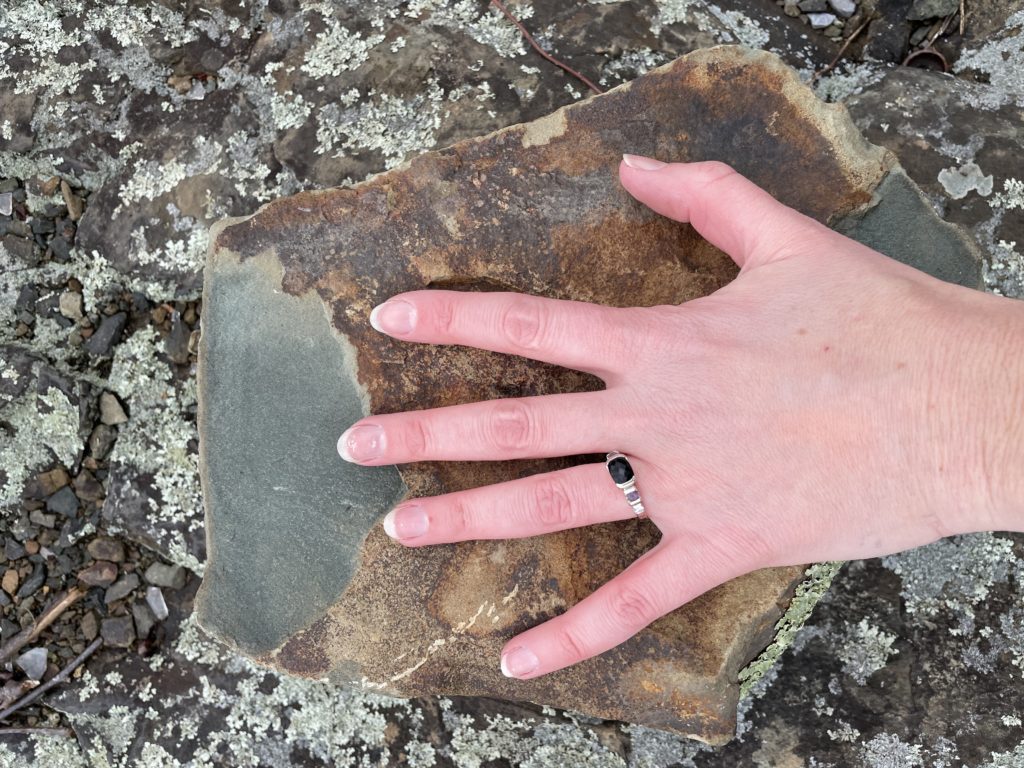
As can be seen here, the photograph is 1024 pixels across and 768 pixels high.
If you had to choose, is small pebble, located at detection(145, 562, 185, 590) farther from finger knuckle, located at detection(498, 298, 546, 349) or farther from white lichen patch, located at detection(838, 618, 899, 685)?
white lichen patch, located at detection(838, 618, 899, 685)

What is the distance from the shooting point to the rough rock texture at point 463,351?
191cm

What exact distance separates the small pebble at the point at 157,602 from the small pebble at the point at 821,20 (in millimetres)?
2734

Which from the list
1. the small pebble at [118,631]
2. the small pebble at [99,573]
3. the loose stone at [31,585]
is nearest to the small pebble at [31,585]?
the loose stone at [31,585]

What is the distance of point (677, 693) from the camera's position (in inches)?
76.3

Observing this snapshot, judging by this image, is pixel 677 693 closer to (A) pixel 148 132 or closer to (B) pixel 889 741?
(B) pixel 889 741

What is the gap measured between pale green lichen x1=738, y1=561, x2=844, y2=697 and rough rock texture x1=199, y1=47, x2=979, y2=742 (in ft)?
0.42

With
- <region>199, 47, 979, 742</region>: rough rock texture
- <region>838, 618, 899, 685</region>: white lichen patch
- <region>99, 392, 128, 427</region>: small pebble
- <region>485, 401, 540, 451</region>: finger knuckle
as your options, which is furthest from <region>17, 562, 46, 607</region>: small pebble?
<region>838, 618, 899, 685</region>: white lichen patch

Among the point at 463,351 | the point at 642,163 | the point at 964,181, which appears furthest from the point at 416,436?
the point at 964,181

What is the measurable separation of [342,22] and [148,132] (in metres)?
0.66

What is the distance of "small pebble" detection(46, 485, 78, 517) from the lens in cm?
260

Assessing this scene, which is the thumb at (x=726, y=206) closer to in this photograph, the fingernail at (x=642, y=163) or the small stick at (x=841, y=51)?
the fingernail at (x=642, y=163)

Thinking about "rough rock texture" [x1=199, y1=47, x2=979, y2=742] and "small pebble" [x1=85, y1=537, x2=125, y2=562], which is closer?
"rough rock texture" [x1=199, y1=47, x2=979, y2=742]

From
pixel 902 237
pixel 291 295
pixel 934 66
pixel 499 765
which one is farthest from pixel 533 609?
pixel 934 66

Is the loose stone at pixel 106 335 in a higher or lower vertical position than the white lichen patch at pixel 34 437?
higher
